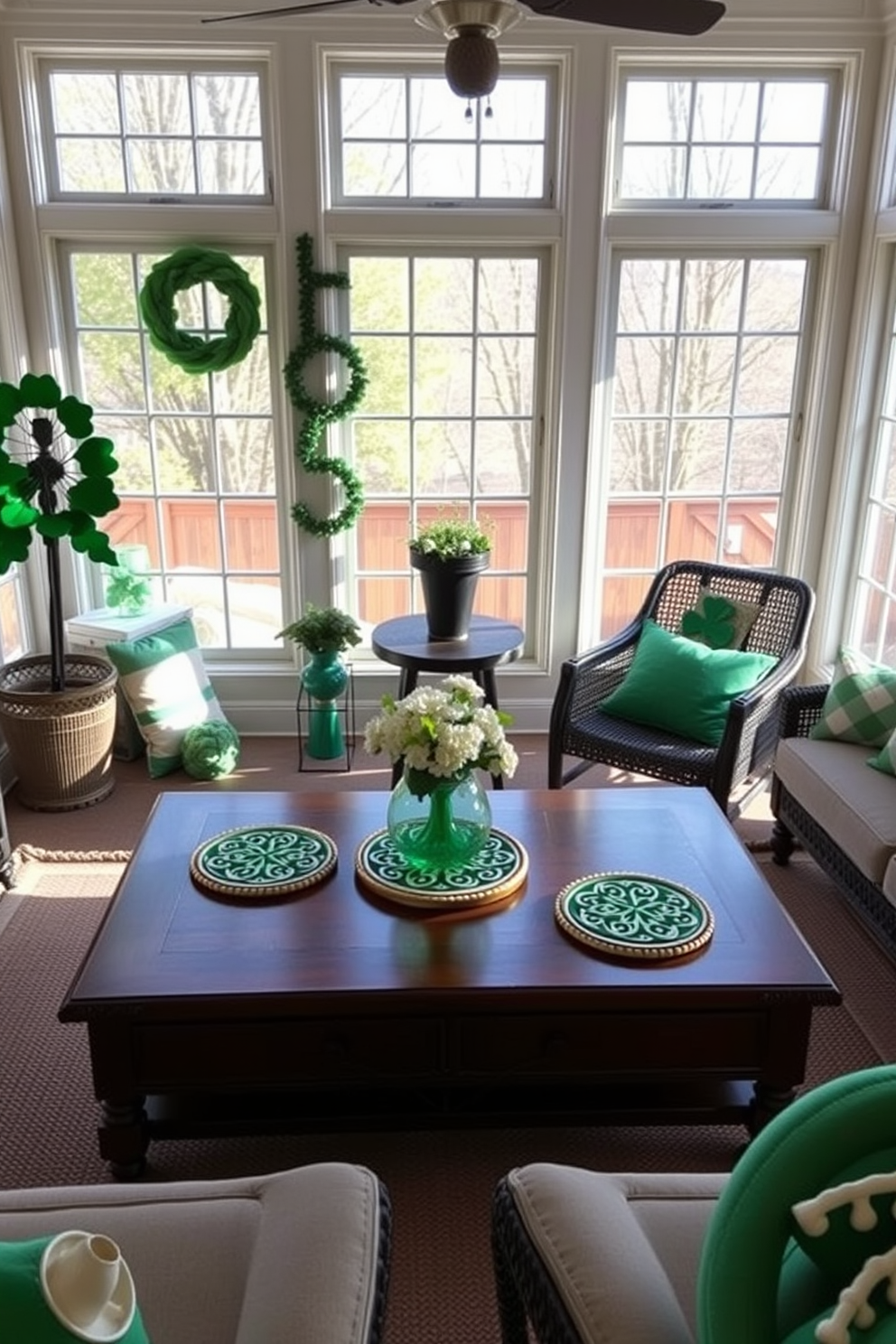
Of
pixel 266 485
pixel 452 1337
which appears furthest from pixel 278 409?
pixel 452 1337

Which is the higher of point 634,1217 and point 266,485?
point 266,485

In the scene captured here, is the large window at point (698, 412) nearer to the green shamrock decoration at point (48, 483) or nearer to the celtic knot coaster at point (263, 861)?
the green shamrock decoration at point (48, 483)

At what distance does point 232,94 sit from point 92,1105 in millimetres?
3393

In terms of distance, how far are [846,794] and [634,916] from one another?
0.98 meters

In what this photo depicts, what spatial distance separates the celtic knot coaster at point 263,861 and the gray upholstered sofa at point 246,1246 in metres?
0.80

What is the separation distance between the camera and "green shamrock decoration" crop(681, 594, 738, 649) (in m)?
3.68

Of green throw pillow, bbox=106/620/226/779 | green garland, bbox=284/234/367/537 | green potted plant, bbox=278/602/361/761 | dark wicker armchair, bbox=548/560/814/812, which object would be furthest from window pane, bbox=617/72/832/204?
green throw pillow, bbox=106/620/226/779

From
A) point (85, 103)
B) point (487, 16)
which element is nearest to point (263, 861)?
point (487, 16)

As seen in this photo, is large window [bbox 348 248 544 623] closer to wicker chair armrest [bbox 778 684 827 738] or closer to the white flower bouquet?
wicker chair armrest [bbox 778 684 827 738]

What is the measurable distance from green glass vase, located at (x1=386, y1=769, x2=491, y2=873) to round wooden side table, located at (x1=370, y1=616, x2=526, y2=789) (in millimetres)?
1111

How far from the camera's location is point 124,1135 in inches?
81.0

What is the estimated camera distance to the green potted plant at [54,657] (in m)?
3.43

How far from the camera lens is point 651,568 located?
4438 mm

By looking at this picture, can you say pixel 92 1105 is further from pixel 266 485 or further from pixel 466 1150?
pixel 266 485
